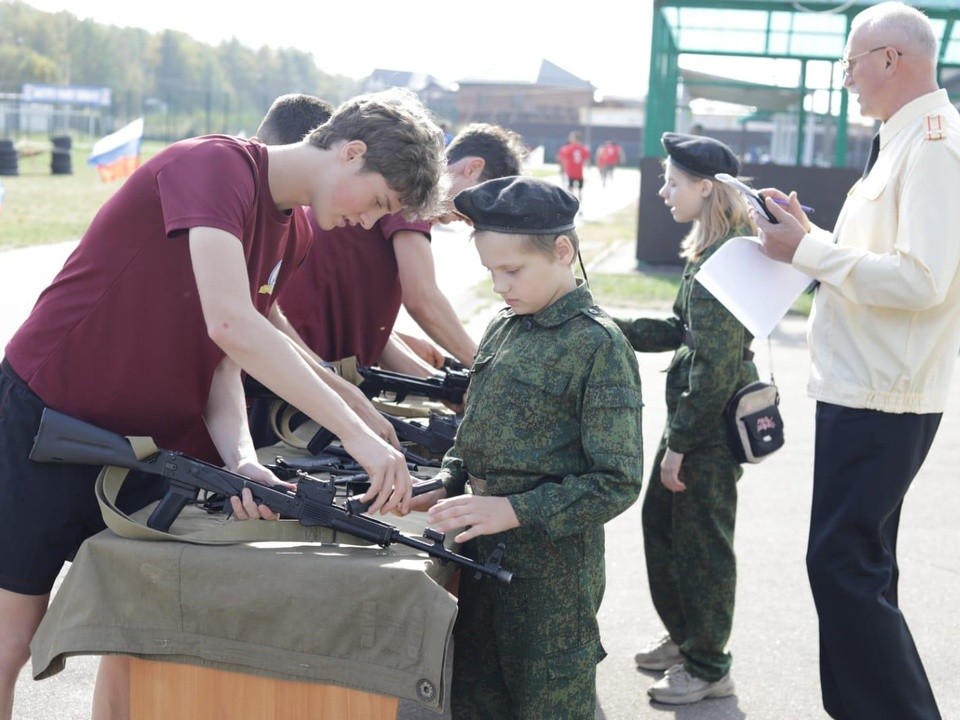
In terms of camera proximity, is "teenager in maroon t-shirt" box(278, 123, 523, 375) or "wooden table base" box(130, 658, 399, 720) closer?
"wooden table base" box(130, 658, 399, 720)

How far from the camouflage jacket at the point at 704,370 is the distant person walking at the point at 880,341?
438 mm

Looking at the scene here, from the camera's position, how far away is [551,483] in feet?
8.52

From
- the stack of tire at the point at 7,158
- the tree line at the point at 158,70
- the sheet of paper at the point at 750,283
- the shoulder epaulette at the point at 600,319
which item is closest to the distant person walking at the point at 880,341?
the sheet of paper at the point at 750,283

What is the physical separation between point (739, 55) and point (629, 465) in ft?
47.4

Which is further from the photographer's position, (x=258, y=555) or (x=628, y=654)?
(x=628, y=654)

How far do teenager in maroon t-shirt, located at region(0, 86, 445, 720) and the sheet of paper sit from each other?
0.92 metres

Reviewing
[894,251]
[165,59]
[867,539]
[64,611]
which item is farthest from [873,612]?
[165,59]

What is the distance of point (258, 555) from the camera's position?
2.50m

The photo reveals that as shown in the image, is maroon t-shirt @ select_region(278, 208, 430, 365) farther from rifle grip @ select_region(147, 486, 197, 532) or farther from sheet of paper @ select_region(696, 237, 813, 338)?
rifle grip @ select_region(147, 486, 197, 532)

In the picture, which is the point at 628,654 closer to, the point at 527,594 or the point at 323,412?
the point at 527,594

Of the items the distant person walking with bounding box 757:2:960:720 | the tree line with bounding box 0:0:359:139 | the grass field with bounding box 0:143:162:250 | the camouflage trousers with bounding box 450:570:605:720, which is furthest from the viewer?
the tree line with bounding box 0:0:359:139

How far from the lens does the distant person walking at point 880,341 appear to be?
9.67ft

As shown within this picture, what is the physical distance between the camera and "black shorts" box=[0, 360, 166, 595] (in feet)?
8.87

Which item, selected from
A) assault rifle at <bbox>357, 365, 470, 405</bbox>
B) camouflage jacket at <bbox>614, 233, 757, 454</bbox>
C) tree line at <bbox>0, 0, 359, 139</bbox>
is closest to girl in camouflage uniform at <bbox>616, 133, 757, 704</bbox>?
camouflage jacket at <bbox>614, 233, 757, 454</bbox>
